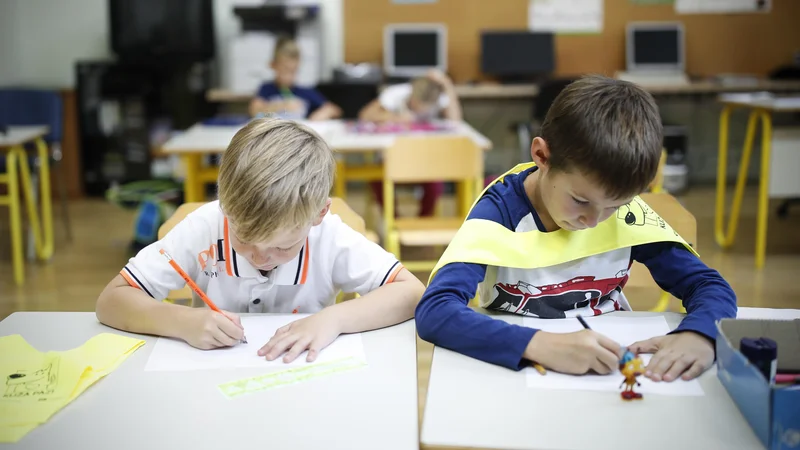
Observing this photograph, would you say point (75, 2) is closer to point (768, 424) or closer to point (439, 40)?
point (439, 40)

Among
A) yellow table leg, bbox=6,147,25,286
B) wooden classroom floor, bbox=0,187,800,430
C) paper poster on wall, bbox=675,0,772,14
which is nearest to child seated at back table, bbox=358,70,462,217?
wooden classroom floor, bbox=0,187,800,430

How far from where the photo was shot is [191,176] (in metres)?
3.62

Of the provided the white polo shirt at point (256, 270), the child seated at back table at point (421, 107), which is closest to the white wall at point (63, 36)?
the child seated at back table at point (421, 107)

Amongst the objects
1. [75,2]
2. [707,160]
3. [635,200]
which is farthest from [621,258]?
[75,2]

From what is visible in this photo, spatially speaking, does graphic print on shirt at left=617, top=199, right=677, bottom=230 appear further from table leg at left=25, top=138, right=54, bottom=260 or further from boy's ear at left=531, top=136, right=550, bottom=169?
table leg at left=25, top=138, right=54, bottom=260

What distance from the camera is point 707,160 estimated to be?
591cm

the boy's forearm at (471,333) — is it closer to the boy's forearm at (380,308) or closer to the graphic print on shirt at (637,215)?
the boy's forearm at (380,308)

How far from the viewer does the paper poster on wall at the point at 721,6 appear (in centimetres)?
564

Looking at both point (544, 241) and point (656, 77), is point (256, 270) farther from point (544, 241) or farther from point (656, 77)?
point (656, 77)

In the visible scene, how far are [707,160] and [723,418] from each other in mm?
5352

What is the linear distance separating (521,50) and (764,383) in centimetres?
498

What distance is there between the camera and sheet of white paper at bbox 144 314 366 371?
1130 mm

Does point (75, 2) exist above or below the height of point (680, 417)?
above

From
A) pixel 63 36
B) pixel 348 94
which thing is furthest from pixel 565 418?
pixel 63 36
